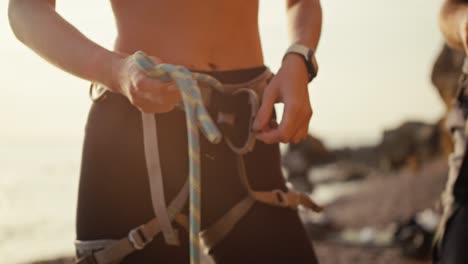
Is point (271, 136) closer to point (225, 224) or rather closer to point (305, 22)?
point (225, 224)

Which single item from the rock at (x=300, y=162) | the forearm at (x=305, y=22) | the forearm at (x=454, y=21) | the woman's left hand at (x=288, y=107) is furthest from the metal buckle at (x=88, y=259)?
the rock at (x=300, y=162)

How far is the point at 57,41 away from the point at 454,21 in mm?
1259

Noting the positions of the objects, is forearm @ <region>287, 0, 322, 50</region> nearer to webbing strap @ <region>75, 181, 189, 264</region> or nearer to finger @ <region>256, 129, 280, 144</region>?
finger @ <region>256, 129, 280, 144</region>

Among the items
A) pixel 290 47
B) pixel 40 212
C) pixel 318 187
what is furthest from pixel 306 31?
pixel 318 187

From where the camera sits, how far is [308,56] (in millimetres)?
1707

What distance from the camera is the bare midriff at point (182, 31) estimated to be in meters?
1.81

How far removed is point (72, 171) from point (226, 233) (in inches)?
904

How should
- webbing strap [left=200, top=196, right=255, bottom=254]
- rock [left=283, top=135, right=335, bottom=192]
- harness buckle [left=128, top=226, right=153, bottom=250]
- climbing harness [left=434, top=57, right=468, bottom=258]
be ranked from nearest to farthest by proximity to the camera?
harness buckle [left=128, top=226, right=153, bottom=250]
webbing strap [left=200, top=196, right=255, bottom=254]
climbing harness [left=434, top=57, right=468, bottom=258]
rock [left=283, top=135, right=335, bottom=192]

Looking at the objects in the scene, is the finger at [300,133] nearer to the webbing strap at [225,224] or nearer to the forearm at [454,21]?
the webbing strap at [225,224]

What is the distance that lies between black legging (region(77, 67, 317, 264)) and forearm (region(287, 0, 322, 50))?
269mm

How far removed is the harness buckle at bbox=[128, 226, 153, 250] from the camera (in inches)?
63.9

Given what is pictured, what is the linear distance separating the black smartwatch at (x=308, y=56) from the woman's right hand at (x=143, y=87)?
0.53 metres

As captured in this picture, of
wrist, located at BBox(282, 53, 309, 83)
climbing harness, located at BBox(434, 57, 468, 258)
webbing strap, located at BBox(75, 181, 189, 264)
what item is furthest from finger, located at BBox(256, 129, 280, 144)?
climbing harness, located at BBox(434, 57, 468, 258)

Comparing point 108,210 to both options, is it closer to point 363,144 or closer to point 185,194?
point 185,194
